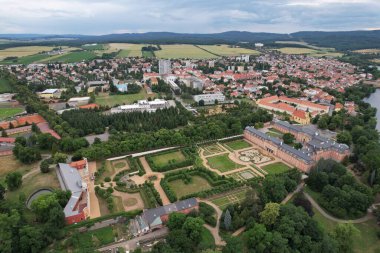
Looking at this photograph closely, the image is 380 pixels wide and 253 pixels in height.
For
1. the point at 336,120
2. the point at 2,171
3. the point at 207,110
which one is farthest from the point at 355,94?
the point at 2,171

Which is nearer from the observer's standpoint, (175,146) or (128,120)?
(175,146)

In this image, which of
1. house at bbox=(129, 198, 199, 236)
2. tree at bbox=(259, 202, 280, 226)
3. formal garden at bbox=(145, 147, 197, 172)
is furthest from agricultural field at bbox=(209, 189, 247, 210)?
formal garden at bbox=(145, 147, 197, 172)

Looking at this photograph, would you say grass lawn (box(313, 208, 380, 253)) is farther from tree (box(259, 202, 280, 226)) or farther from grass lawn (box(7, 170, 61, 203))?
grass lawn (box(7, 170, 61, 203))

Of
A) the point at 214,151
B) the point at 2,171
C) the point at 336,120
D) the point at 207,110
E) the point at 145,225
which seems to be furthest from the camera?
the point at 207,110

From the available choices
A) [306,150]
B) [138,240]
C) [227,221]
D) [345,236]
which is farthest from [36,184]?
[306,150]

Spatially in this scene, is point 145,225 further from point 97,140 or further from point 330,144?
point 330,144

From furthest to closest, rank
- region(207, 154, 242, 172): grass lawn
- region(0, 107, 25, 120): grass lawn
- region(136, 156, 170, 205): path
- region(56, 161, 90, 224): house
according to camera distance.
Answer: region(0, 107, 25, 120): grass lawn < region(207, 154, 242, 172): grass lawn < region(136, 156, 170, 205): path < region(56, 161, 90, 224): house

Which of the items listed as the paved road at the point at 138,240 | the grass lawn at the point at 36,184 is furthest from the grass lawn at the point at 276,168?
the grass lawn at the point at 36,184
